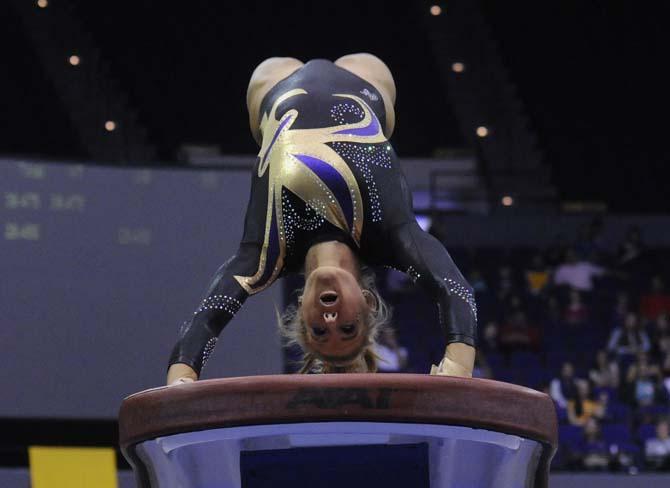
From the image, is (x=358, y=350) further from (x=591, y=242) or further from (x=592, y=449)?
(x=591, y=242)

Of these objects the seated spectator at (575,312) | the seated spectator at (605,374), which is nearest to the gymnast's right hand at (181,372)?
the seated spectator at (605,374)

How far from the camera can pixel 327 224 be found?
10.1 feet

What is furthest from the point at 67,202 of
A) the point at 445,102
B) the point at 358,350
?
the point at 445,102

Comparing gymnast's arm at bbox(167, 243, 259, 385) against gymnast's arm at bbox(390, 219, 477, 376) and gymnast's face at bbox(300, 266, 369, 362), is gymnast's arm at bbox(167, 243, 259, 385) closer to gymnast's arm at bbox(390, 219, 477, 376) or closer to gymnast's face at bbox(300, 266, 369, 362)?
gymnast's arm at bbox(390, 219, 477, 376)

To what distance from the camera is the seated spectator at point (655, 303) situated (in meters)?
10.7

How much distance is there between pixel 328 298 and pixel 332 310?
1.0 inches

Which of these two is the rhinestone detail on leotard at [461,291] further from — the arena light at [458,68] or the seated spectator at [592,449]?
the arena light at [458,68]

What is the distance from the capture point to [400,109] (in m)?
13.6

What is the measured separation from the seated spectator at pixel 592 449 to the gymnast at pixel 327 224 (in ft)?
16.0

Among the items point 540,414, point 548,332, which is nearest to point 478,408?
point 540,414

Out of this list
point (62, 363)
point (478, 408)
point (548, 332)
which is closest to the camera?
point (478, 408)

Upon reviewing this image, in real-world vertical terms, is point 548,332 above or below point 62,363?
above

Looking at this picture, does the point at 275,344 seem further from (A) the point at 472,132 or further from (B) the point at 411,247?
(A) the point at 472,132

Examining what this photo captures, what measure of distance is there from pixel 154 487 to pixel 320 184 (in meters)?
1.29
